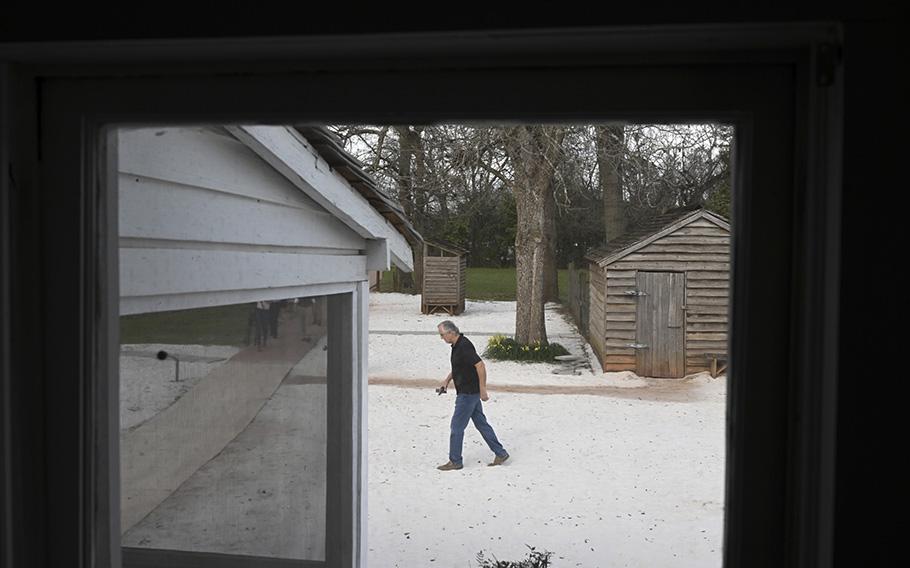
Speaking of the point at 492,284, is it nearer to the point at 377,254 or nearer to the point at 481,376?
the point at 481,376

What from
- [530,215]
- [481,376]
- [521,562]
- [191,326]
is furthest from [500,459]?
[191,326]

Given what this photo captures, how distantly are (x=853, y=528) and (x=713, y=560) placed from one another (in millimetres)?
4625

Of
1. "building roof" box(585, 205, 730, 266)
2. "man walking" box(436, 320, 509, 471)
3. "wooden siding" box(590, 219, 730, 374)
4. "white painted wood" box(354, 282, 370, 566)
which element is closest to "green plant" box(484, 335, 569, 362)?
"man walking" box(436, 320, 509, 471)

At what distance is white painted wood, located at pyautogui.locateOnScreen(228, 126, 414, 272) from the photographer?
5.71 feet

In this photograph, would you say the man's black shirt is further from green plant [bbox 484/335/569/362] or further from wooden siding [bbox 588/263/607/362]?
wooden siding [bbox 588/263/607/362]

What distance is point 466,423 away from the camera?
259 inches

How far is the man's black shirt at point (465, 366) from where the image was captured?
512cm

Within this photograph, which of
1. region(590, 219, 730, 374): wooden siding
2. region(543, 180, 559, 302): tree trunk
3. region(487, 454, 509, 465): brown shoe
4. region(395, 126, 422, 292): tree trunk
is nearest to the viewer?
region(395, 126, 422, 292): tree trunk

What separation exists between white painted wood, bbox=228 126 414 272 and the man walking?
1.90 metres

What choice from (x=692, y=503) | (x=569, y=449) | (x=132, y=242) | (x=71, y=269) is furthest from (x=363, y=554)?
(x=569, y=449)

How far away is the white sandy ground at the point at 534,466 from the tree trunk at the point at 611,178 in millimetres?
1266

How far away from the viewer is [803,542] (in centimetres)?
62

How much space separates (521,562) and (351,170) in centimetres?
320

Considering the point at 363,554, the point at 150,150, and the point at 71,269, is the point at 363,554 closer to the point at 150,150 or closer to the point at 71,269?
the point at 150,150
